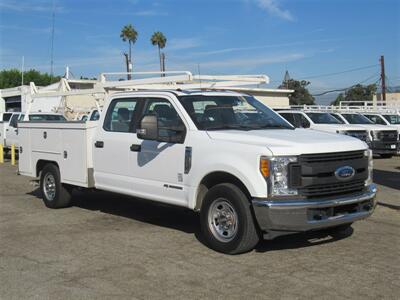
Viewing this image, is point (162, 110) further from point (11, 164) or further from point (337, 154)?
point (11, 164)

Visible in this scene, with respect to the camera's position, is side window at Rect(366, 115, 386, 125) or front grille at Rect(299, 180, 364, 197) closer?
front grille at Rect(299, 180, 364, 197)

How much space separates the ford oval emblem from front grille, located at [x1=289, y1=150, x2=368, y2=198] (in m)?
0.02

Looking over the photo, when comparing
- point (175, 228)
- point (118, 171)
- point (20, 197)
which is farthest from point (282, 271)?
point (20, 197)

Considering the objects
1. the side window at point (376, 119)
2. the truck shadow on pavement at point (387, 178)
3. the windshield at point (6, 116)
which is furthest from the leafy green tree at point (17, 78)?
the truck shadow on pavement at point (387, 178)

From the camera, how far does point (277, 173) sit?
583cm

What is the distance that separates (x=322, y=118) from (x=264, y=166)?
47.7 feet

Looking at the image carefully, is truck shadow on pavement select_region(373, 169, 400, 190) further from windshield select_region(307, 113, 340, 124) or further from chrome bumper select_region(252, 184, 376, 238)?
chrome bumper select_region(252, 184, 376, 238)

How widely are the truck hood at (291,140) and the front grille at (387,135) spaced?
1361 centimetres

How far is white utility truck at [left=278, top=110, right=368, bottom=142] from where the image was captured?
1872cm

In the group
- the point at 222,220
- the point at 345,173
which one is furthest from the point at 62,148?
the point at 345,173

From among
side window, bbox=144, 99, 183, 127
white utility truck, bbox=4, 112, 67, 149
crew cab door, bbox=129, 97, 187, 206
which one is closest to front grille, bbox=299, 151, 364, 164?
crew cab door, bbox=129, 97, 187, 206

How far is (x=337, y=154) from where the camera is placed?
618 centimetres

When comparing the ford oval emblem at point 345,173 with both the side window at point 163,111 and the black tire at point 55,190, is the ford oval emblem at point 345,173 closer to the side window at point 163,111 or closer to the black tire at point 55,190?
the side window at point 163,111

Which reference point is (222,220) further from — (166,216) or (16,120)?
(16,120)
